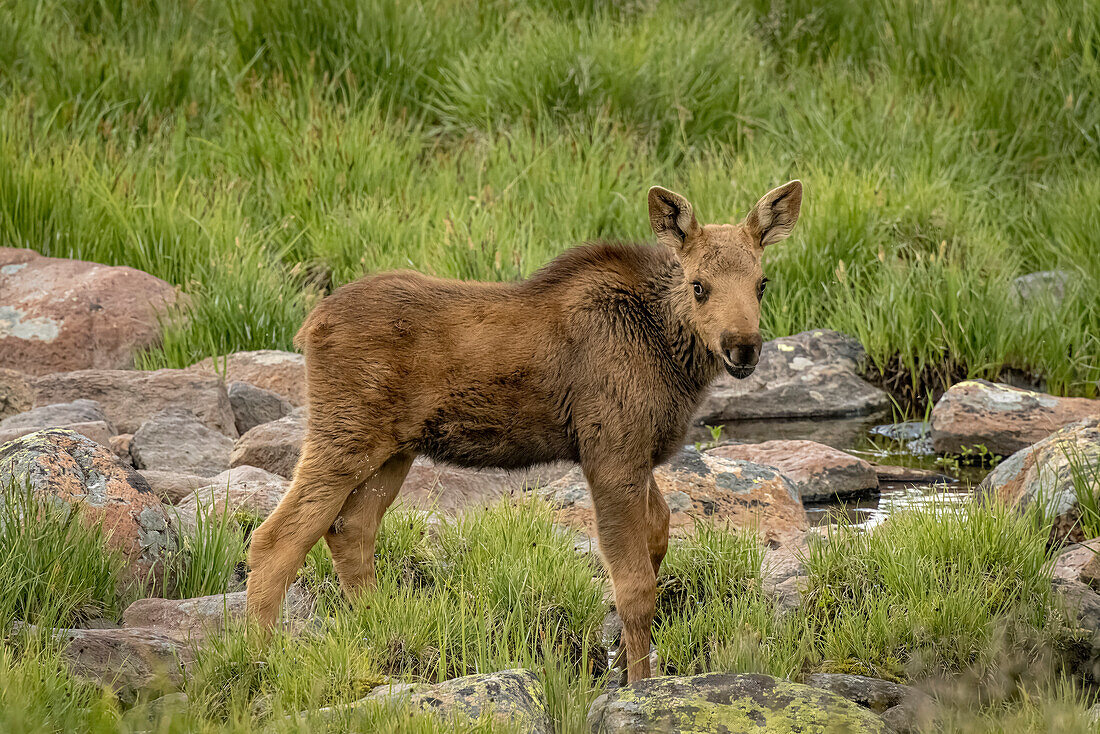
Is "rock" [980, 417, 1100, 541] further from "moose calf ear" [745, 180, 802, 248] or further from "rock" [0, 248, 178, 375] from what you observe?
"rock" [0, 248, 178, 375]

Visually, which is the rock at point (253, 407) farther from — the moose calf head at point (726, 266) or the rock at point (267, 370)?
the moose calf head at point (726, 266)

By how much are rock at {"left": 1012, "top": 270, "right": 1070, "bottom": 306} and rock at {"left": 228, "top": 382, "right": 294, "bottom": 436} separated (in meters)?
6.57

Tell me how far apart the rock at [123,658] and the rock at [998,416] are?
19.7 feet

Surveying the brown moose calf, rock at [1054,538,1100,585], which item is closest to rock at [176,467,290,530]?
the brown moose calf

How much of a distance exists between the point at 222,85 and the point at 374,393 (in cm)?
1049

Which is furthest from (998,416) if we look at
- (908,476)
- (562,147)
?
(562,147)

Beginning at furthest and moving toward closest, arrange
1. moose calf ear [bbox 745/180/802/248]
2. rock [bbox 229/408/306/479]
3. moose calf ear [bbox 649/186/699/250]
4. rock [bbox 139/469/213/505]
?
rock [bbox 229/408/306/479] → rock [bbox 139/469/213/505] → moose calf ear [bbox 745/180/802/248] → moose calf ear [bbox 649/186/699/250]

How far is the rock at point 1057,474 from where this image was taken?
6578 mm

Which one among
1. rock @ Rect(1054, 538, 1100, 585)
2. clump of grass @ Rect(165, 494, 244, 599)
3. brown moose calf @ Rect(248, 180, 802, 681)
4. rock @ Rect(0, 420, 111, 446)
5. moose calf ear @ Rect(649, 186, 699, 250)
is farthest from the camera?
rock @ Rect(0, 420, 111, 446)

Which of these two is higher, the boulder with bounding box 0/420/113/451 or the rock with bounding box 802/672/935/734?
the rock with bounding box 802/672/935/734

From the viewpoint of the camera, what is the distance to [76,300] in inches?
383

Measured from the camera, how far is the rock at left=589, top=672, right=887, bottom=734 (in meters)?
4.23

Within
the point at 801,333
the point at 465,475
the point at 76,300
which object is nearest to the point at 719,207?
the point at 801,333

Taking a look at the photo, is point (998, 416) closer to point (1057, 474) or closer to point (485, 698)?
point (1057, 474)
